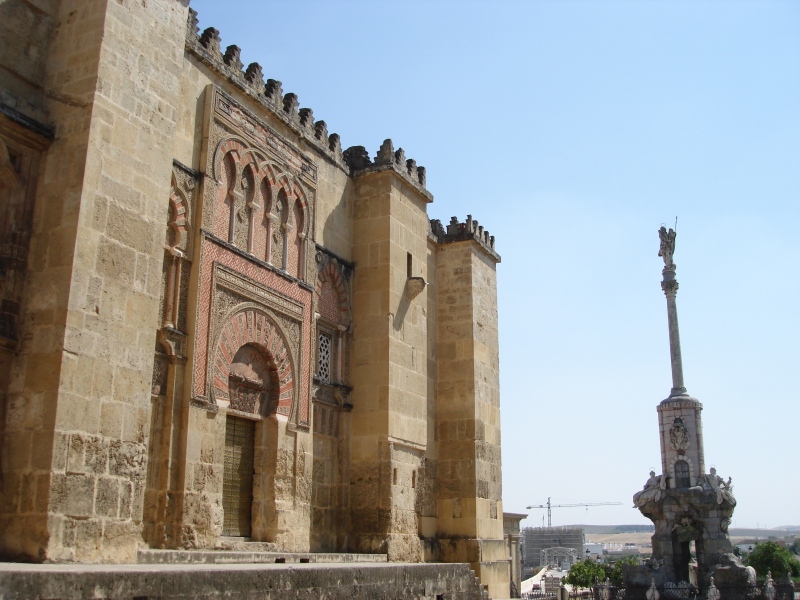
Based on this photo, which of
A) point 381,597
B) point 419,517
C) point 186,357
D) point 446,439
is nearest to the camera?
point 381,597

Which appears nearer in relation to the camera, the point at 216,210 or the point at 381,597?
the point at 381,597

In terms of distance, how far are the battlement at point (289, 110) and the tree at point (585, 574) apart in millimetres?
38236

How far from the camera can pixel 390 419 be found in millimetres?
10547

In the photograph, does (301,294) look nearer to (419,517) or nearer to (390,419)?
(390,419)

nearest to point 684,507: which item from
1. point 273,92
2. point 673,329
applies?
point 673,329

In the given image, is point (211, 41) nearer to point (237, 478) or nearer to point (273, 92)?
point (273, 92)

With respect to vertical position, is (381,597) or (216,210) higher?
(216,210)

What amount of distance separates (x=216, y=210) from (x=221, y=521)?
325cm

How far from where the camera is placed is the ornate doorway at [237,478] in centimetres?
860

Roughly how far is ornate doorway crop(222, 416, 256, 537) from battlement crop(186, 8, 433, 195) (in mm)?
3822

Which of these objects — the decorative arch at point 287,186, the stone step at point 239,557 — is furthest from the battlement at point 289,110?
the stone step at point 239,557

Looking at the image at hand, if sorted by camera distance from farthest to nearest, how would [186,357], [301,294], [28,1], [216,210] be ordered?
[301,294] → [216,210] → [186,357] → [28,1]

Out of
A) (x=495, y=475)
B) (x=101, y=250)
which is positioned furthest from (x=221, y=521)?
(x=495, y=475)

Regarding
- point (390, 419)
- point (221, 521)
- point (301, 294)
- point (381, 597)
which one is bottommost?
point (381, 597)
